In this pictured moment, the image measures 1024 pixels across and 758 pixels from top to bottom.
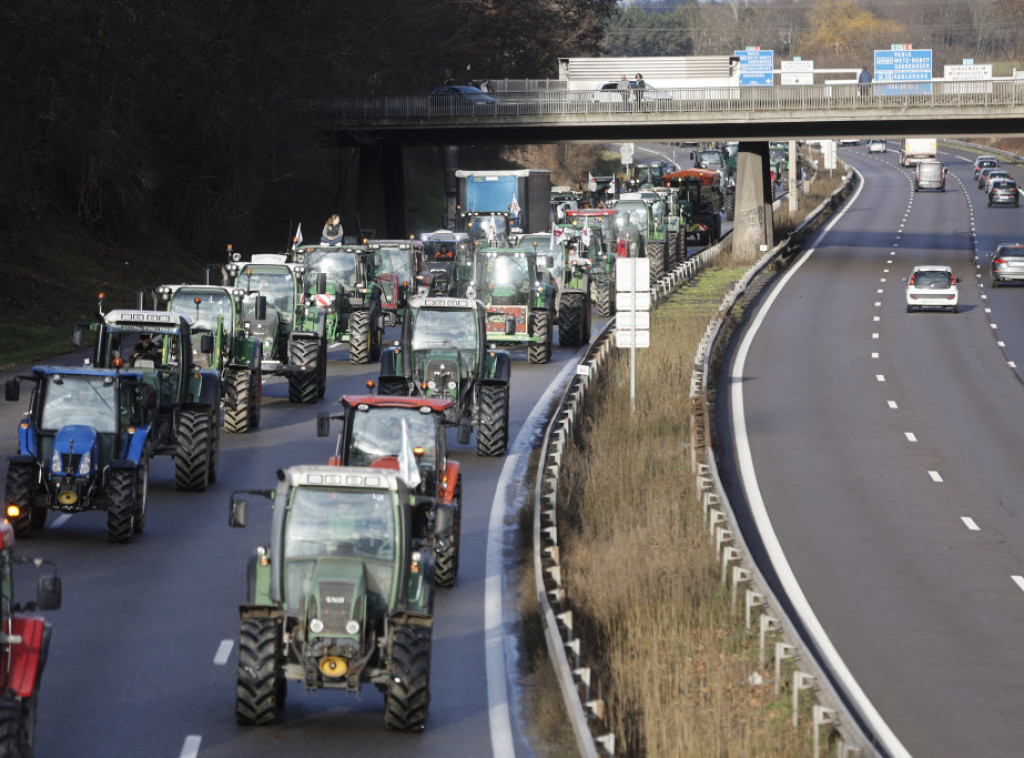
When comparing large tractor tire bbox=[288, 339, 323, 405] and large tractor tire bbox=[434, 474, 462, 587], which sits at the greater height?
large tractor tire bbox=[288, 339, 323, 405]

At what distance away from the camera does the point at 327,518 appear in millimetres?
14523

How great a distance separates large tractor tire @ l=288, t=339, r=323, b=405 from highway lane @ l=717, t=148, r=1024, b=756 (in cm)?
782

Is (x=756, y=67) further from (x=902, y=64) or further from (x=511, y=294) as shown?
(x=511, y=294)

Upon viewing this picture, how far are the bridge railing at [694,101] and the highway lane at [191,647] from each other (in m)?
38.8

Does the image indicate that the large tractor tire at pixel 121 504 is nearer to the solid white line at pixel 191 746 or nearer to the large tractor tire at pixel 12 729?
the solid white line at pixel 191 746

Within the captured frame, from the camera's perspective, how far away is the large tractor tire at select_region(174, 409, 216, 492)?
24766mm

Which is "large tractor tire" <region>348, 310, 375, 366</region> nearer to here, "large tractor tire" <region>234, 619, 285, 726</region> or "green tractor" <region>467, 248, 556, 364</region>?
"green tractor" <region>467, 248, 556, 364</region>

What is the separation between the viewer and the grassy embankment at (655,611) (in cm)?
1445

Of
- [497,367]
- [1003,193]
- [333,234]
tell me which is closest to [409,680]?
[497,367]

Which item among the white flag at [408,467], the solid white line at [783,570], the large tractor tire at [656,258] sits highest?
the large tractor tire at [656,258]

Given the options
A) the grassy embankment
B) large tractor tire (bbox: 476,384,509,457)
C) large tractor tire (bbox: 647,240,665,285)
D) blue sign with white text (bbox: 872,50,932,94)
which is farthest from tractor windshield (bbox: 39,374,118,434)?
blue sign with white text (bbox: 872,50,932,94)

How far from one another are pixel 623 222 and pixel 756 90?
996cm

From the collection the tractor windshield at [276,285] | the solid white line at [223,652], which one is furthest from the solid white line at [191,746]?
the tractor windshield at [276,285]

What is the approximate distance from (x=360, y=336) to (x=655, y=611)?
22.0 metres
